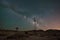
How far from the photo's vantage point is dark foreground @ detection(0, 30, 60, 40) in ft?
42.9

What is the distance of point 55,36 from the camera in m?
13.9

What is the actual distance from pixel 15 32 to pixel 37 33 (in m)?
1.98

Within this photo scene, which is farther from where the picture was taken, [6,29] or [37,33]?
[37,33]

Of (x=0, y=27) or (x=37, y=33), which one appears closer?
(x=0, y=27)

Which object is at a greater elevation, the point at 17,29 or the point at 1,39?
the point at 17,29

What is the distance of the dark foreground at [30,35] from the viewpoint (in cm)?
1306

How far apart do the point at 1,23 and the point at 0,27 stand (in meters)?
0.35

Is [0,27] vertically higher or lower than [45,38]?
higher

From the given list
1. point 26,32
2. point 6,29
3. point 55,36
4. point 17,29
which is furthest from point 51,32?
point 6,29

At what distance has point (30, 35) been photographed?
45.0 feet

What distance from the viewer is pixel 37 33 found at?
1394 centimetres

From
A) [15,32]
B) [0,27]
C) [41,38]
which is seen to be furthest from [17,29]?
[41,38]

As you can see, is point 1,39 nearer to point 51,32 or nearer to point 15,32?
point 15,32

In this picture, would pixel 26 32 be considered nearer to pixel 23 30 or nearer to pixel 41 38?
pixel 23 30
